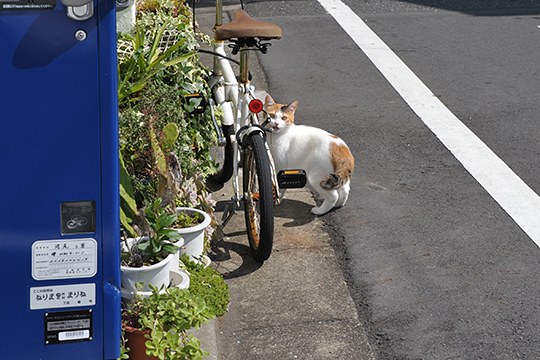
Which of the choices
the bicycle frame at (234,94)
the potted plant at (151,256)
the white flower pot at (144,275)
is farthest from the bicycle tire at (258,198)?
the white flower pot at (144,275)

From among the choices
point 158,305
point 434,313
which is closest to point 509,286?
point 434,313

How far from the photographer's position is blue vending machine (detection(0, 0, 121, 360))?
3.54 metres

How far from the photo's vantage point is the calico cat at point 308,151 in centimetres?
694

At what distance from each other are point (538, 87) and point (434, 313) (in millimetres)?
5421

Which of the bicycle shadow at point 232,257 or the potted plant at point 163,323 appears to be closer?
the potted plant at point 163,323

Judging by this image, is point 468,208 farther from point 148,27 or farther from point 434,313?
point 148,27

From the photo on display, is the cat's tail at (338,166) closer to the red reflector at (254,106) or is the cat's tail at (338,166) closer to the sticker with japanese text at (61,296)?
the red reflector at (254,106)

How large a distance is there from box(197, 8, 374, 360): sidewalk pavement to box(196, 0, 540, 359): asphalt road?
15 centimetres

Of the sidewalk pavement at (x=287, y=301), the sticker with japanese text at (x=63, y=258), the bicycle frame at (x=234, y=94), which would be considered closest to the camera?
the sticker with japanese text at (x=63, y=258)

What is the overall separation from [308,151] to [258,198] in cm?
83

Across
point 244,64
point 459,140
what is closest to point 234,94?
point 244,64

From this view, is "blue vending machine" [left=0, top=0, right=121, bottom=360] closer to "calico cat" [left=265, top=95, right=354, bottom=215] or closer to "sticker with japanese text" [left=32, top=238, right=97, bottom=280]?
"sticker with japanese text" [left=32, top=238, right=97, bottom=280]

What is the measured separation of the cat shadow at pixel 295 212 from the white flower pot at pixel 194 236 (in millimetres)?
1340

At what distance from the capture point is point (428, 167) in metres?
8.22
